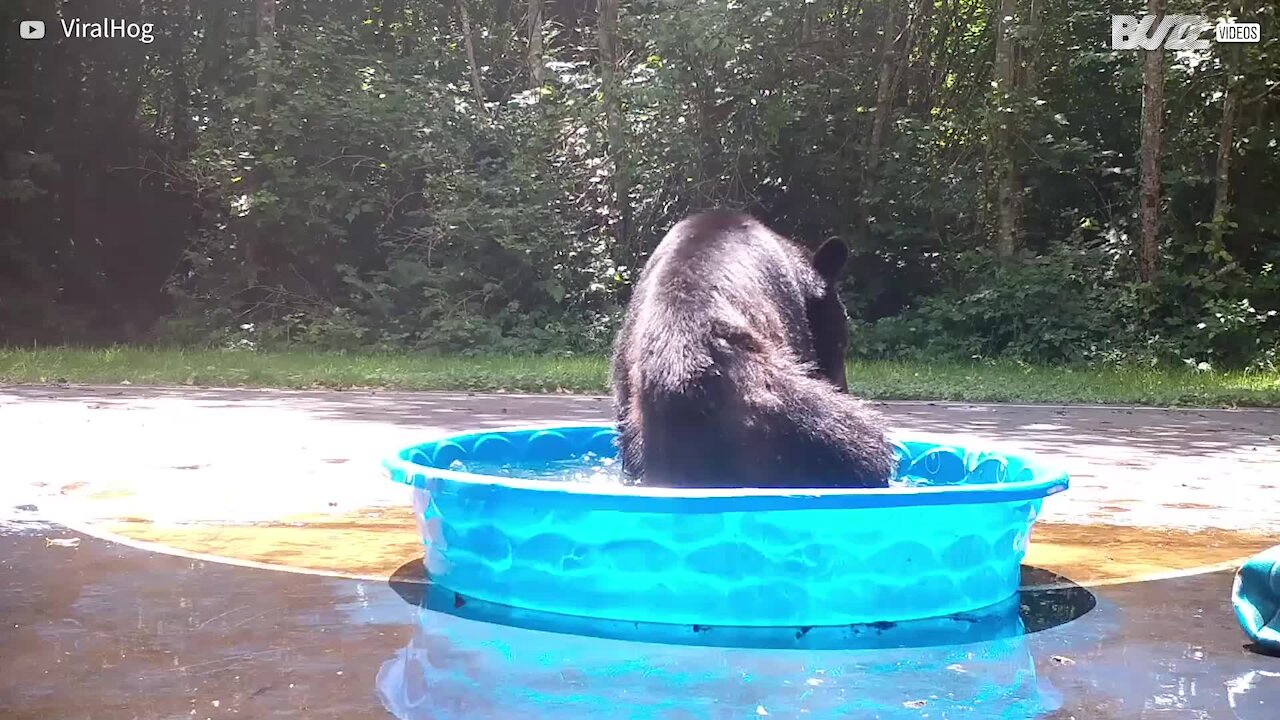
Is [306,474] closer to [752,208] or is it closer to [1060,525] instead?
[1060,525]

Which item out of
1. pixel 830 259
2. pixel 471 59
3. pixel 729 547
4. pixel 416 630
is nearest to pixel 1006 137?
pixel 471 59

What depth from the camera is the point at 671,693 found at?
10.1 ft

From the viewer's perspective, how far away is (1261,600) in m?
3.63

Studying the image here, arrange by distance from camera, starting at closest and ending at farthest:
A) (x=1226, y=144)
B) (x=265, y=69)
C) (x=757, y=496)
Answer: (x=757, y=496), (x=1226, y=144), (x=265, y=69)

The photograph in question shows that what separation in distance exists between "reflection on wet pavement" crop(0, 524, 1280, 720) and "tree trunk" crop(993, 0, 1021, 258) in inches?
553

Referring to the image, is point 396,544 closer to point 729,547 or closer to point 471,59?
point 729,547

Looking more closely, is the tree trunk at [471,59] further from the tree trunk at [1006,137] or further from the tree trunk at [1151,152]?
the tree trunk at [1151,152]

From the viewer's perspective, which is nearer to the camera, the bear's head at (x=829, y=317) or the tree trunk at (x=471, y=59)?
the bear's head at (x=829, y=317)

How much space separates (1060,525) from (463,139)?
14.8 metres

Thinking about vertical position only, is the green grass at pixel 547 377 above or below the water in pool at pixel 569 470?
below

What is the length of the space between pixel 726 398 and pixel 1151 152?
46.9ft

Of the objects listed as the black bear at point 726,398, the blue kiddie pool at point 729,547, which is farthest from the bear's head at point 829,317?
the blue kiddie pool at point 729,547

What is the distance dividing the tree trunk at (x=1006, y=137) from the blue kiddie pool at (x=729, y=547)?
14.1m

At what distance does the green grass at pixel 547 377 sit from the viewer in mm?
12305
